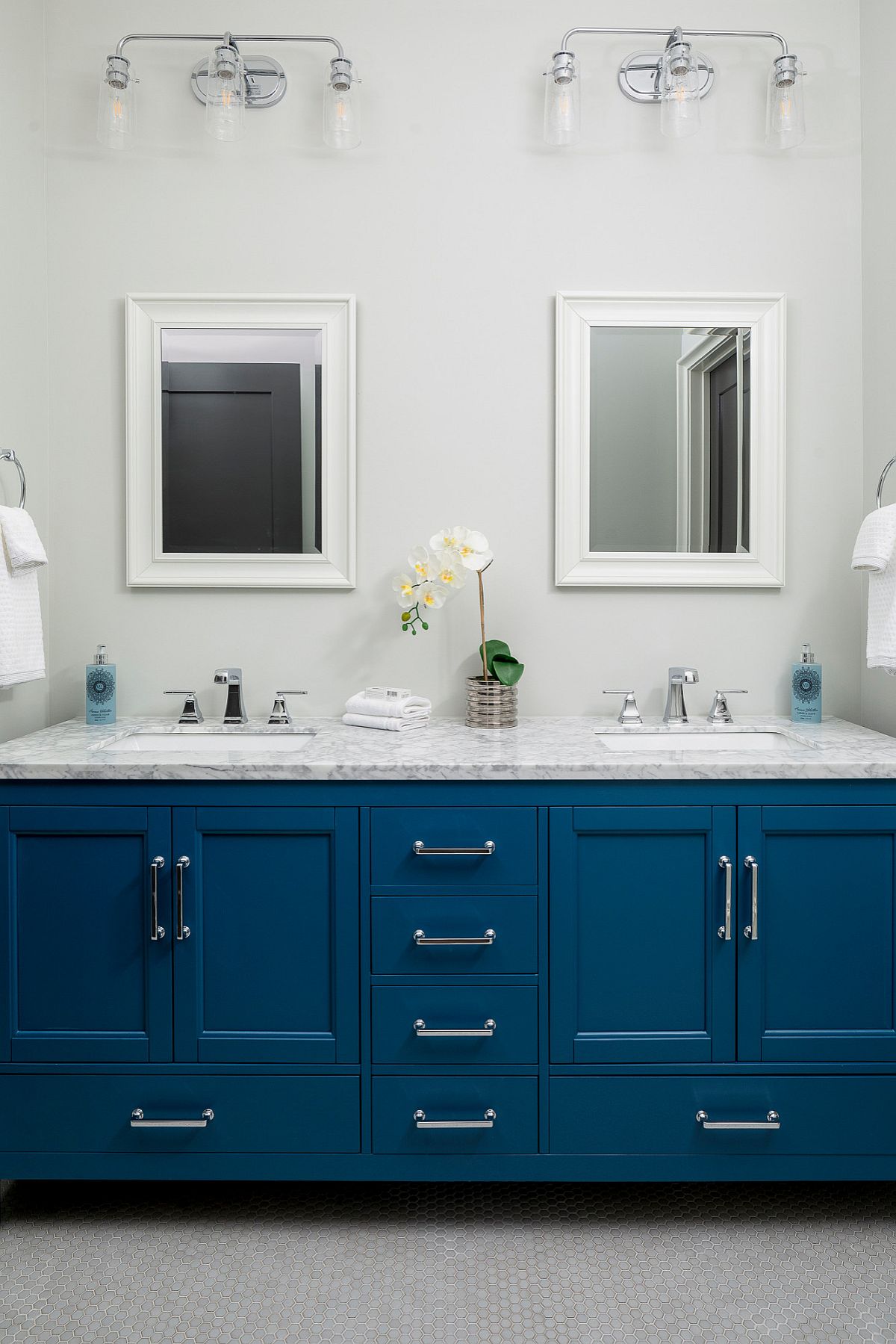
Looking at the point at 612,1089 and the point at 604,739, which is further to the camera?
the point at 604,739

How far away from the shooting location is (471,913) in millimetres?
1570

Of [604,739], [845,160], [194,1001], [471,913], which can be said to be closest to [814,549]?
[604,739]

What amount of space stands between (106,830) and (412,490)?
41.2 inches

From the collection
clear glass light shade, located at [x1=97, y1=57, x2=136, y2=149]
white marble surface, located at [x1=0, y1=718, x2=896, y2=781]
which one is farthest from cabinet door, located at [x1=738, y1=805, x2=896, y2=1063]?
clear glass light shade, located at [x1=97, y1=57, x2=136, y2=149]

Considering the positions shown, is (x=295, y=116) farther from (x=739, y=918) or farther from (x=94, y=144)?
(x=739, y=918)

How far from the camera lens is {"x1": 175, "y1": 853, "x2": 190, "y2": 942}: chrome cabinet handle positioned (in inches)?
61.4

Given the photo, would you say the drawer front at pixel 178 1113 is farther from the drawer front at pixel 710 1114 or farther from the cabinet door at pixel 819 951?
the cabinet door at pixel 819 951

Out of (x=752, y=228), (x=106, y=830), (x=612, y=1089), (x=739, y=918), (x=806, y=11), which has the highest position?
(x=806, y=11)

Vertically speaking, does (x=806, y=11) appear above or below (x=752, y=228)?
above

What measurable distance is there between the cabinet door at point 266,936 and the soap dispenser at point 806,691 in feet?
3.66

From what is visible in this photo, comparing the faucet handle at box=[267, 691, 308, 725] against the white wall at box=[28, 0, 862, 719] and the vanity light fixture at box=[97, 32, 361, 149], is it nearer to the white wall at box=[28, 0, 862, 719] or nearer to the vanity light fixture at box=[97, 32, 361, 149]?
the white wall at box=[28, 0, 862, 719]

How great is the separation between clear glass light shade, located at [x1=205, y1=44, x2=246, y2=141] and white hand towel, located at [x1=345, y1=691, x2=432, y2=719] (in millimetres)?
1308

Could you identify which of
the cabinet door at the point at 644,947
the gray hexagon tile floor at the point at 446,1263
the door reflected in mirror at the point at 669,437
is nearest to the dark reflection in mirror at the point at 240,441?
the door reflected in mirror at the point at 669,437

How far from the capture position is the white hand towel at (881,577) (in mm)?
1710
